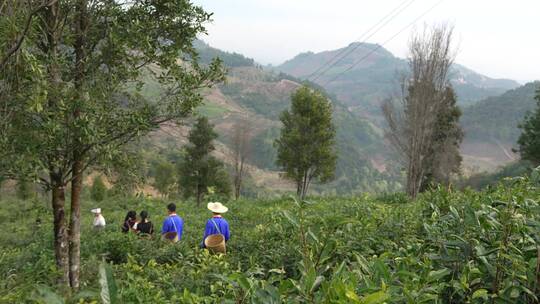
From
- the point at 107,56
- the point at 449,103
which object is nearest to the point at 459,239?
the point at 107,56

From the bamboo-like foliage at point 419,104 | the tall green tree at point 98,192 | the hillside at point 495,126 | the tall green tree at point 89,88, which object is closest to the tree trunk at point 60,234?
the tall green tree at point 89,88

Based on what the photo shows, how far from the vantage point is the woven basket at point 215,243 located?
24.5 ft

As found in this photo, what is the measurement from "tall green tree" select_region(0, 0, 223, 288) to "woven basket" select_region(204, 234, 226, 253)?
224 centimetres

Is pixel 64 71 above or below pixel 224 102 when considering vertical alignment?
above

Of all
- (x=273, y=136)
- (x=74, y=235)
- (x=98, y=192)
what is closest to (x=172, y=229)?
(x=74, y=235)

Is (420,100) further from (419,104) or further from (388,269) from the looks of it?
(388,269)

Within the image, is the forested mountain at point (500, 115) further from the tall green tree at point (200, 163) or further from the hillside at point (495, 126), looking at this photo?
the tall green tree at point (200, 163)

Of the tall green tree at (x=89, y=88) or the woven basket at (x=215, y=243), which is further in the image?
the woven basket at (x=215, y=243)

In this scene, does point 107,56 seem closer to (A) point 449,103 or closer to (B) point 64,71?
(B) point 64,71

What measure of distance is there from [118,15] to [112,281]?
5.09 meters

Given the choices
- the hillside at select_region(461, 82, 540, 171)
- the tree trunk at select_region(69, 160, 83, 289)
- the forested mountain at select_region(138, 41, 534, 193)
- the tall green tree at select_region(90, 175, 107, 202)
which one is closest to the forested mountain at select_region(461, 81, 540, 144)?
the hillside at select_region(461, 82, 540, 171)

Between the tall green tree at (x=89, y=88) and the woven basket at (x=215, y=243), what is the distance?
2237mm

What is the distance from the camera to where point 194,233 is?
11.4m

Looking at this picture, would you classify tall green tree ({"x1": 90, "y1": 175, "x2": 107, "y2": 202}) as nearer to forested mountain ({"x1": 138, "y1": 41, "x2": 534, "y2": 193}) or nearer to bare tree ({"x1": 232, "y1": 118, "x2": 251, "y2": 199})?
bare tree ({"x1": 232, "y1": 118, "x2": 251, "y2": 199})
